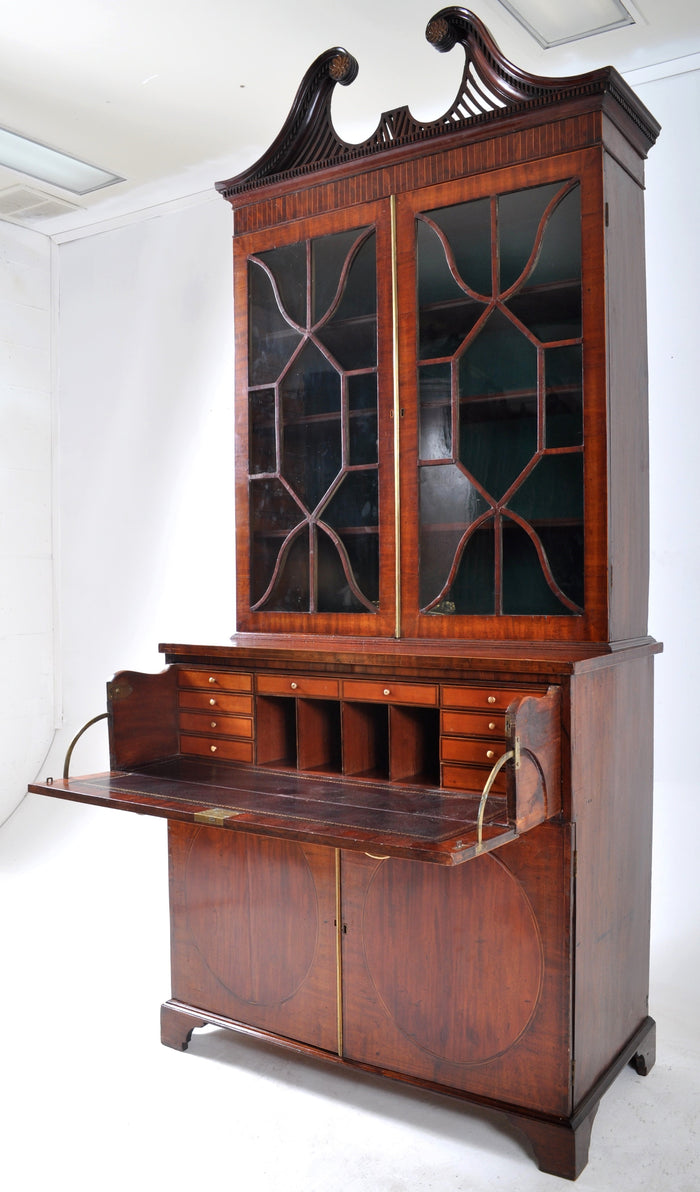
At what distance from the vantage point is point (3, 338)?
445cm

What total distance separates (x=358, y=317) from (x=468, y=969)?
1.58 meters

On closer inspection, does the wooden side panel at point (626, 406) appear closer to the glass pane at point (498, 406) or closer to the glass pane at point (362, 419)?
the glass pane at point (498, 406)

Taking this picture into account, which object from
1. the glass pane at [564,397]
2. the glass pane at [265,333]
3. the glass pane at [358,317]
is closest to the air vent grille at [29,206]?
the glass pane at [265,333]

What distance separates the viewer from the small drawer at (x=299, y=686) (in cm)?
239

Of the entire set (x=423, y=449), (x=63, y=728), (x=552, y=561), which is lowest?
(x=63, y=728)

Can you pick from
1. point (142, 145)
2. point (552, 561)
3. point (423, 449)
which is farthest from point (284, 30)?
point (552, 561)

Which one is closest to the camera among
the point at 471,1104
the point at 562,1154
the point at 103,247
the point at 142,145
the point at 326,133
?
the point at 562,1154

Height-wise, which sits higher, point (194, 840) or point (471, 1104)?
point (194, 840)

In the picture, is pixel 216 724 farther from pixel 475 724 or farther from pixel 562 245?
pixel 562 245

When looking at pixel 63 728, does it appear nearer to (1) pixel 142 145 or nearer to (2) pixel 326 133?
(1) pixel 142 145

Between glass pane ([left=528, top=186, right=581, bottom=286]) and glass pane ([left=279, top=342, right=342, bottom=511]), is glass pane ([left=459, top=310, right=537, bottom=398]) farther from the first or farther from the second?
glass pane ([left=279, top=342, right=342, bottom=511])

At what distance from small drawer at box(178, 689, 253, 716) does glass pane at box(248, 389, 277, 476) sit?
621mm

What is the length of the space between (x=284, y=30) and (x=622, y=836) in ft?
8.09

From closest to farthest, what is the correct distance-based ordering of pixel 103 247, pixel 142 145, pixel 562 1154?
pixel 562 1154 < pixel 142 145 < pixel 103 247
